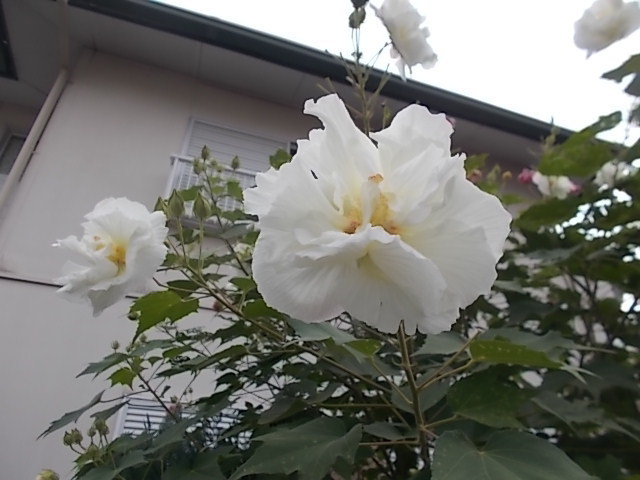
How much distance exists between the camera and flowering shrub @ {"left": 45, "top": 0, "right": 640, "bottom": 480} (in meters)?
0.43

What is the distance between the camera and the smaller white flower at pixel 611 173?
1.26 meters

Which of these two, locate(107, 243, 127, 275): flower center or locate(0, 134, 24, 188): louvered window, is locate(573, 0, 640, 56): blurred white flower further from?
locate(0, 134, 24, 188): louvered window

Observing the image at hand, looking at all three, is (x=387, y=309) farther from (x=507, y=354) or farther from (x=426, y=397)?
(x=426, y=397)

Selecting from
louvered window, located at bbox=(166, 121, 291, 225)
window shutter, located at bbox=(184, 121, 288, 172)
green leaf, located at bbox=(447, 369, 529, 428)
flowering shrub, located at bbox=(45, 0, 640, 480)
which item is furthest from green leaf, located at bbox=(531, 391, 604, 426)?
window shutter, located at bbox=(184, 121, 288, 172)

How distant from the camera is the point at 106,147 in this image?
2.75m

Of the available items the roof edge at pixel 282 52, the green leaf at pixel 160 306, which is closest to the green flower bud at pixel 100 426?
the green leaf at pixel 160 306

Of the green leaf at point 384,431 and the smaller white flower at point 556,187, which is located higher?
the smaller white flower at point 556,187

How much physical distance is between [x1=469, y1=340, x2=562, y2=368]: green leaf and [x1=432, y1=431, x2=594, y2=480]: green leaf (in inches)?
3.4

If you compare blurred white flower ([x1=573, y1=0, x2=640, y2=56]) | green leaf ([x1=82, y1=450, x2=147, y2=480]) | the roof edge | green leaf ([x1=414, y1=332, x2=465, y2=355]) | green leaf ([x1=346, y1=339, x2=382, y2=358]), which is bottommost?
green leaf ([x1=82, y1=450, x2=147, y2=480])

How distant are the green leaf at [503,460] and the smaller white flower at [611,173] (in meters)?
0.94

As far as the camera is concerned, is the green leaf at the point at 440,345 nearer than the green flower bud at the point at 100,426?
Yes

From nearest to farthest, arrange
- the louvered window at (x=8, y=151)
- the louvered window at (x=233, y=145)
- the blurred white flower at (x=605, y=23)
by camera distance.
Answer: the blurred white flower at (x=605, y=23) < the louvered window at (x=233, y=145) < the louvered window at (x=8, y=151)

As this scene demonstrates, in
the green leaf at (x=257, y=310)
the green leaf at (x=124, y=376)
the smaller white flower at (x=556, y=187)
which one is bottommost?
the green leaf at (x=124, y=376)

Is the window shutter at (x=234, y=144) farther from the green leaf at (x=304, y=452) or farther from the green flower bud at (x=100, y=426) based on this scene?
the green leaf at (x=304, y=452)
